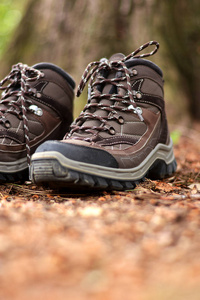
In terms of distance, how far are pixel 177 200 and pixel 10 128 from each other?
133 cm

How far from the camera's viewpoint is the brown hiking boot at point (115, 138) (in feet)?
6.26

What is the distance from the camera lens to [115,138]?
2.22 m

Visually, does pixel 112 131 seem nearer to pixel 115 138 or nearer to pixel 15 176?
pixel 115 138

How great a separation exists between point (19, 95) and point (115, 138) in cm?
83

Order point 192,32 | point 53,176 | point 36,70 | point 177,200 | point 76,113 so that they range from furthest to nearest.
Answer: point 192,32
point 76,113
point 36,70
point 53,176
point 177,200

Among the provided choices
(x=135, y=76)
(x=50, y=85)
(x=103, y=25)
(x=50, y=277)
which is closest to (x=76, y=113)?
(x=103, y=25)

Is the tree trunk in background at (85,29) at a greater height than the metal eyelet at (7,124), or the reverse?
the tree trunk in background at (85,29)

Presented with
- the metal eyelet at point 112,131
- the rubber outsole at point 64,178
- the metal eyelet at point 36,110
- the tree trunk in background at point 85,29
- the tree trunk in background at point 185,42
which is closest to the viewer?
the rubber outsole at point 64,178

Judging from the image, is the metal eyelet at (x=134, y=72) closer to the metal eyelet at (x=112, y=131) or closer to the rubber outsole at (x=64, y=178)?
the metal eyelet at (x=112, y=131)

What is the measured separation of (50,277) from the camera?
3.01 ft

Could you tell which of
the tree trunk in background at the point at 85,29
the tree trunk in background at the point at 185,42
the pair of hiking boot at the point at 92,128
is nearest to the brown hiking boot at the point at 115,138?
the pair of hiking boot at the point at 92,128

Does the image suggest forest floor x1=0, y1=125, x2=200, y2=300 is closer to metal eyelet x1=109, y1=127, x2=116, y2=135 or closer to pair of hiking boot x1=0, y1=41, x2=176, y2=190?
pair of hiking boot x1=0, y1=41, x2=176, y2=190

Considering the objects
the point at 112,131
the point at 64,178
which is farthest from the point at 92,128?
the point at 64,178

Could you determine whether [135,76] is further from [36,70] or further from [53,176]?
[53,176]
